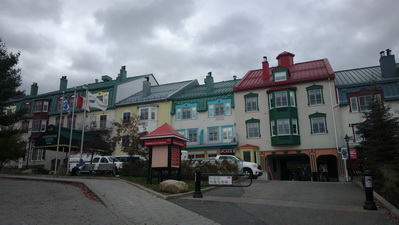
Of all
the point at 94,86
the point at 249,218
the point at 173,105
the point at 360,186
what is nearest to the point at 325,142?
the point at 360,186

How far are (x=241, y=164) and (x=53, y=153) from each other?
93.1ft

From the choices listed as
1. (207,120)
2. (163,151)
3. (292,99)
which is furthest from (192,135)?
(163,151)

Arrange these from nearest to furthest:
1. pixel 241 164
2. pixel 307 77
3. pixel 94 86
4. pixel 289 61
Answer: pixel 241 164 → pixel 307 77 → pixel 289 61 → pixel 94 86

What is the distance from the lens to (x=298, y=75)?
107ft

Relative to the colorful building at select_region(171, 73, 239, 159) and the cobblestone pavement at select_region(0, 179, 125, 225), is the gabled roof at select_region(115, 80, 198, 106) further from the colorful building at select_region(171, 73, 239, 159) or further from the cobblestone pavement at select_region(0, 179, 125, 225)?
the cobblestone pavement at select_region(0, 179, 125, 225)

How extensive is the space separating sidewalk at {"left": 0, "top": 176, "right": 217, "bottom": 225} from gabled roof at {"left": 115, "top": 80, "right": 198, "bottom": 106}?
24167 mm

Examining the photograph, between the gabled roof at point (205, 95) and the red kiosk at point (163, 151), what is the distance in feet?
56.3

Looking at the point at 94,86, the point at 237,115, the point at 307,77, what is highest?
the point at 94,86

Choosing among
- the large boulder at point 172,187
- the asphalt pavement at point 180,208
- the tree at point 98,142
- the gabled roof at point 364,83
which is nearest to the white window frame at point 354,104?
the gabled roof at point 364,83

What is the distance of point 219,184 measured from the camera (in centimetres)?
1364

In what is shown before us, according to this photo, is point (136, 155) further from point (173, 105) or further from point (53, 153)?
point (53, 153)

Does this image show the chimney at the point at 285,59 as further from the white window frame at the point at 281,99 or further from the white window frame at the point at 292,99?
the white window frame at the point at 281,99

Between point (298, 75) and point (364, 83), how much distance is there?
6.36 m

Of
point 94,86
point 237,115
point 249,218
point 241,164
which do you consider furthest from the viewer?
point 94,86
